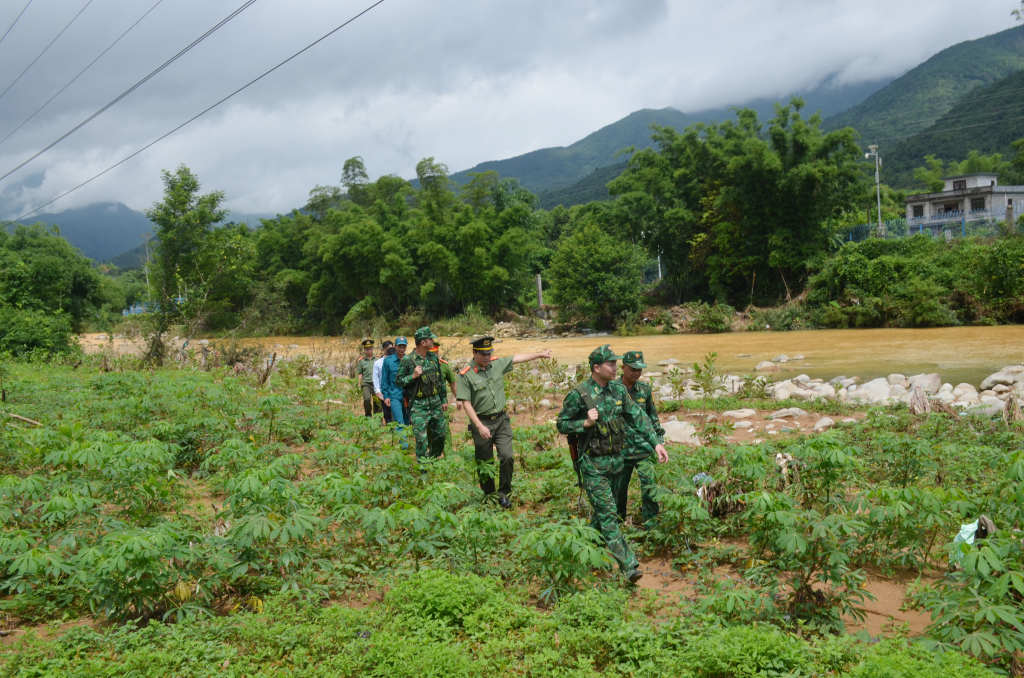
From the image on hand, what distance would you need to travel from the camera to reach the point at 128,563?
3.42m


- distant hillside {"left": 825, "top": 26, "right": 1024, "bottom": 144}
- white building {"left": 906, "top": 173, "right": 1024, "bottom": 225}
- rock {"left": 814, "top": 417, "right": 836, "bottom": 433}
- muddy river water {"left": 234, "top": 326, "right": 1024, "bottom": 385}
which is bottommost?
muddy river water {"left": 234, "top": 326, "right": 1024, "bottom": 385}

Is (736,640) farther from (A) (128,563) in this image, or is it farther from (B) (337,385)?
(B) (337,385)

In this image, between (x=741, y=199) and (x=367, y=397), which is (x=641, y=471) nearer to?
(x=367, y=397)

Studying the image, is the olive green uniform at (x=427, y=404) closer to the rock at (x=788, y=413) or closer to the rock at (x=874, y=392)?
the rock at (x=788, y=413)

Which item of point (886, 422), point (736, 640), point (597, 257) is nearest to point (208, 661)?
point (736, 640)

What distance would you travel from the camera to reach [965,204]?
3656 centimetres

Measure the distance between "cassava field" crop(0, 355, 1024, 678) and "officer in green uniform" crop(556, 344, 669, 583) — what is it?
27 centimetres

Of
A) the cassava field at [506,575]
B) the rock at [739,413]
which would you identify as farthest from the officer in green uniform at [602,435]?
the rock at [739,413]

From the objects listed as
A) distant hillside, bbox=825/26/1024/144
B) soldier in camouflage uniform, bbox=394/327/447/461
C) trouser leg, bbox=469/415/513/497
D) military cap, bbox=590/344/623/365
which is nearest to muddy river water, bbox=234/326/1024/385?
soldier in camouflage uniform, bbox=394/327/447/461

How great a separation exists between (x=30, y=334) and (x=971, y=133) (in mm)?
75591

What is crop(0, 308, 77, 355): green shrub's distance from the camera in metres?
18.0

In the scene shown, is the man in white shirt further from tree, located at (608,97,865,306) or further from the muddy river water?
tree, located at (608,97,865,306)

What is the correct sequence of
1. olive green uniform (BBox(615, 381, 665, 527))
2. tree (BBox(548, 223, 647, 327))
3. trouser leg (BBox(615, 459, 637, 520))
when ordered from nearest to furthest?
olive green uniform (BBox(615, 381, 665, 527))
trouser leg (BBox(615, 459, 637, 520))
tree (BBox(548, 223, 647, 327))

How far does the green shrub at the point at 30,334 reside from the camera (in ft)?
59.2
